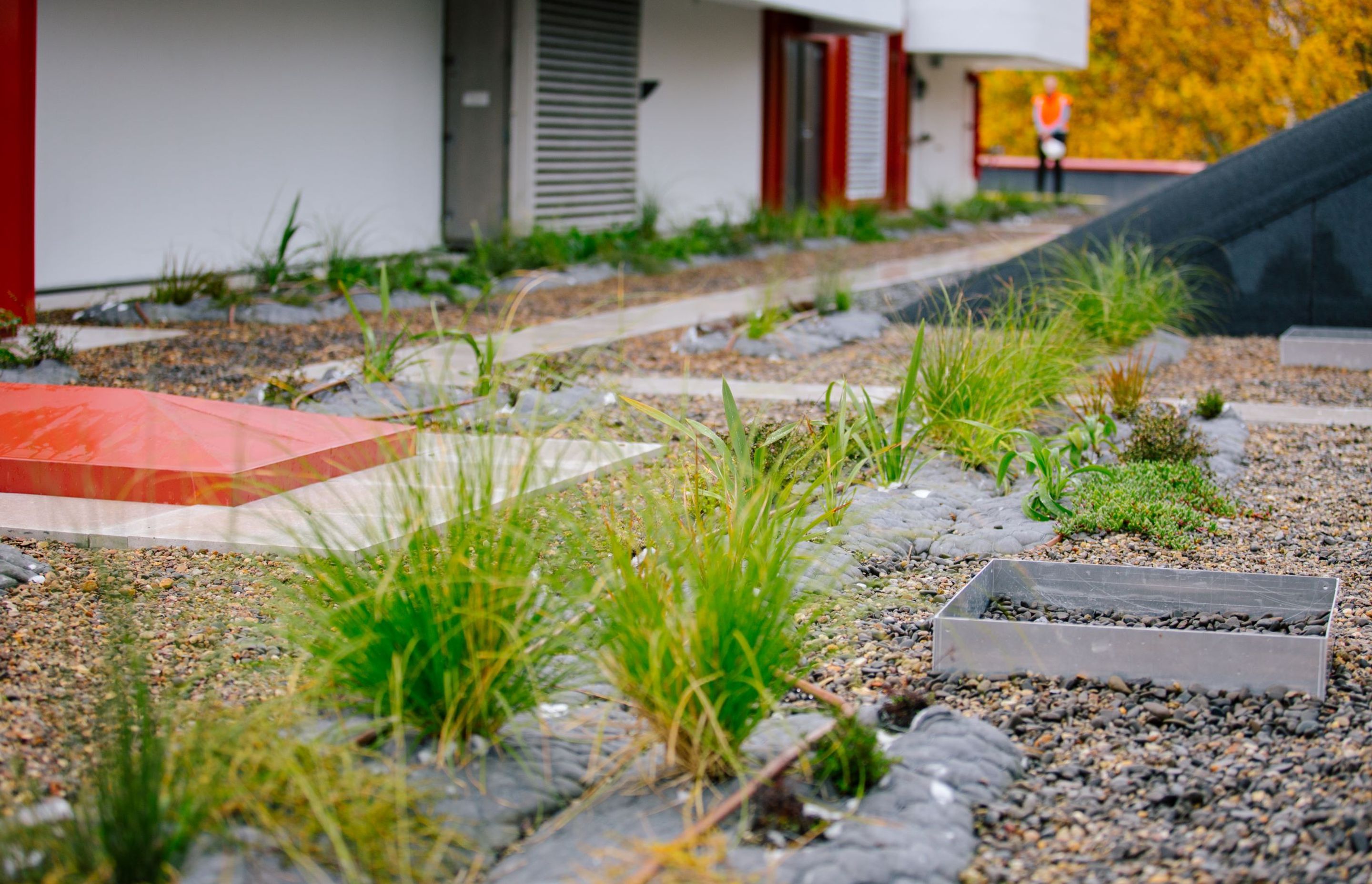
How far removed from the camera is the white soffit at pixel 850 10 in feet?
44.8

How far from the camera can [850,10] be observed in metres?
15.4

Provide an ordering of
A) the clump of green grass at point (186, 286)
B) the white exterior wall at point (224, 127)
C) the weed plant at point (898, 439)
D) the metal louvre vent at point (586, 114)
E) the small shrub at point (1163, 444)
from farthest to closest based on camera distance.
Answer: the metal louvre vent at point (586, 114) < the white exterior wall at point (224, 127) < the clump of green grass at point (186, 286) < the small shrub at point (1163, 444) < the weed plant at point (898, 439)

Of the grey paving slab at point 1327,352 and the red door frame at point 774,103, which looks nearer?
the grey paving slab at point 1327,352

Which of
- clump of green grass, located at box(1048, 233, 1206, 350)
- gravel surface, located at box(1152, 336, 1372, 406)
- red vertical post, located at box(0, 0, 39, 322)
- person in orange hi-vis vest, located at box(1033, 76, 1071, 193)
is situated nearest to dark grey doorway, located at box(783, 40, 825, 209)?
person in orange hi-vis vest, located at box(1033, 76, 1071, 193)

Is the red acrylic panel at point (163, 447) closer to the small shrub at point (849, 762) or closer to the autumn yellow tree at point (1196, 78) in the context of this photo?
the small shrub at point (849, 762)

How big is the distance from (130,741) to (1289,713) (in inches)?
85.6

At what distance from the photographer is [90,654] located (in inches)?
120

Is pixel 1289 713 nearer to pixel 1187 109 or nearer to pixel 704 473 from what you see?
pixel 704 473

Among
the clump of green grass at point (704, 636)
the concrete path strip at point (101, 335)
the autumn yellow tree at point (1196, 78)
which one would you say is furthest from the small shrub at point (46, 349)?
the autumn yellow tree at point (1196, 78)

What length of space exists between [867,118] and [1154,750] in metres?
16.6

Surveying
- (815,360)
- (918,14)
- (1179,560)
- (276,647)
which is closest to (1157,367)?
(815,360)

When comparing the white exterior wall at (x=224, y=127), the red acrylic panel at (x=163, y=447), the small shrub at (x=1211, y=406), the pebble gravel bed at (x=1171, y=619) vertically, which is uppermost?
the white exterior wall at (x=224, y=127)

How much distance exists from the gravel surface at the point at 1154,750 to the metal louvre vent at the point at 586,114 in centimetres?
876

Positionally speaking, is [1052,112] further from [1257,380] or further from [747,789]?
[747,789]
